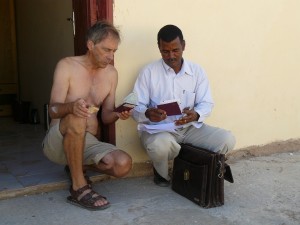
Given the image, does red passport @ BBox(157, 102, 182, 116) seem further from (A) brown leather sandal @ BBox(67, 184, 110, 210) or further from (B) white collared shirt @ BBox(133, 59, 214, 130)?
(A) brown leather sandal @ BBox(67, 184, 110, 210)

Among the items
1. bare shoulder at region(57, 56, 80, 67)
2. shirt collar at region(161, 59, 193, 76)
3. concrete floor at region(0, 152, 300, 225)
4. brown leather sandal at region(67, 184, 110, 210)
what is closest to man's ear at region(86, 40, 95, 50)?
bare shoulder at region(57, 56, 80, 67)

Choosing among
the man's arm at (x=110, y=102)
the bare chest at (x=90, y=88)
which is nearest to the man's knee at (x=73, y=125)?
the bare chest at (x=90, y=88)

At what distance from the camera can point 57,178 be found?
12.0ft

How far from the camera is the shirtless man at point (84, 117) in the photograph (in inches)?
123

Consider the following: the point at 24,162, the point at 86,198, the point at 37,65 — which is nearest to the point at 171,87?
the point at 86,198

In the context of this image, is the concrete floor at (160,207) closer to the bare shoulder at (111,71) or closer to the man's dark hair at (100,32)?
the bare shoulder at (111,71)

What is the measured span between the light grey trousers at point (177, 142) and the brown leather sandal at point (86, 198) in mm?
571

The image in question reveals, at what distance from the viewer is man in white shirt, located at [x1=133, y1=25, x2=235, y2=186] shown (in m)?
3.50

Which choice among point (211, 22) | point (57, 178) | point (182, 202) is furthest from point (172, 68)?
point (57, 178)

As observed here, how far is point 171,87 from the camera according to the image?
369cm

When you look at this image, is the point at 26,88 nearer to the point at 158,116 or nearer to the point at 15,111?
the point at 15,111

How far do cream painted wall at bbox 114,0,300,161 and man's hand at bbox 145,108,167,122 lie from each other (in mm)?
528

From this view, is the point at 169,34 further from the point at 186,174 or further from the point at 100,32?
the point at 186,174

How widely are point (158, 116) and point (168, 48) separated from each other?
22.6 inches
